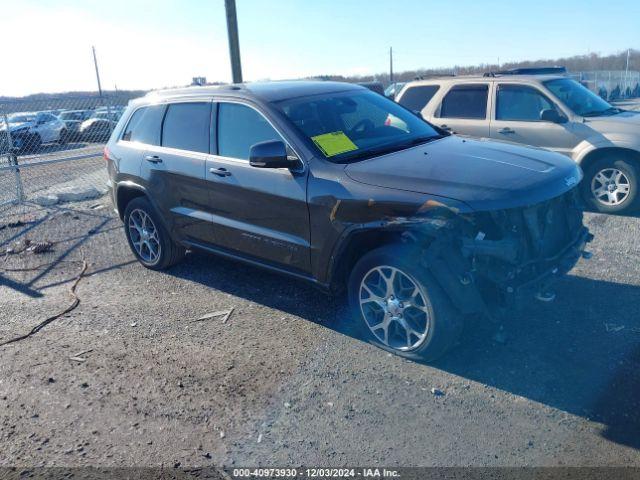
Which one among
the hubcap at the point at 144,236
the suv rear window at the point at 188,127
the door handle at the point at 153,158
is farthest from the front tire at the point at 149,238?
the suv rear window at the point at 188,127

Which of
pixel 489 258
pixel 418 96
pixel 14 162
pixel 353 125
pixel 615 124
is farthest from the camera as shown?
pixel 14 162

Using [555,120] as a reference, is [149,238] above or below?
below

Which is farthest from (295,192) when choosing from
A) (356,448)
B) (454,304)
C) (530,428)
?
(530,428)

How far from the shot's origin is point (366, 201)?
3807 mm

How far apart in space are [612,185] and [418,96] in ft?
9.87

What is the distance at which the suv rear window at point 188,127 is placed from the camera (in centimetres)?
507

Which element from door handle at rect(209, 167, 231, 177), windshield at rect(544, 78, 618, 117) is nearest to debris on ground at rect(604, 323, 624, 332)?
door handle at rect(209, 167, 231, 177)

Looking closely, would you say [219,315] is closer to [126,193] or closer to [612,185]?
[126,193]

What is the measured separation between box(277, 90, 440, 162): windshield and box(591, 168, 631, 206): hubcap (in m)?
3.24

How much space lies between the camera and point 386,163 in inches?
161

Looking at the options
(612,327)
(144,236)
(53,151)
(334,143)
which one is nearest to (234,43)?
(53,151)

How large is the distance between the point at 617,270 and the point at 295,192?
3200 mm

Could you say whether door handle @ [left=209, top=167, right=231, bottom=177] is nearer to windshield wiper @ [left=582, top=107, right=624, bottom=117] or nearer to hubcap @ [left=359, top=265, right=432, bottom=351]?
hubcap @ [left=359, top=265, right=432, bottom=351]

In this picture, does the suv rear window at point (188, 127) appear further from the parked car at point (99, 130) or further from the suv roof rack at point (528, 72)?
the parked car at point (99, 130)
